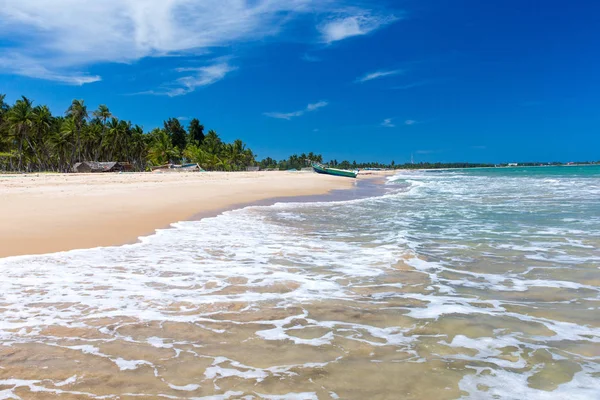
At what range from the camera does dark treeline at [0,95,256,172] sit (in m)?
59.1

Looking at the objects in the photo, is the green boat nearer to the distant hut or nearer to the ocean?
the distant hut

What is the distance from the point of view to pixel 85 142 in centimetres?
7106

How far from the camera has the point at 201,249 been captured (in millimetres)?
7277

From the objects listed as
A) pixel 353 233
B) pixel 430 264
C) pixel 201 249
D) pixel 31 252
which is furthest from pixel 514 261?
pixel 31 252

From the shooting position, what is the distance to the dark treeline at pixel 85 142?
59.1m

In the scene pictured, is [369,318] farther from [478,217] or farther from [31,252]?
[478,217]

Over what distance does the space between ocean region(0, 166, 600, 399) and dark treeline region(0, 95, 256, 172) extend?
64000 millimetres

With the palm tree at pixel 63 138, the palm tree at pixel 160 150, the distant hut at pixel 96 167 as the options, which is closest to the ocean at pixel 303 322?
the distant hut at pixel 96 167

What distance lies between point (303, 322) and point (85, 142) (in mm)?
78368

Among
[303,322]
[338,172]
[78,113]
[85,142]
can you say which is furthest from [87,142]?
[303,322]

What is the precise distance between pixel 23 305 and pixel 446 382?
4230 mm

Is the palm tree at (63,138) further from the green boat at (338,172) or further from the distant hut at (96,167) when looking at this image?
the green boat at (338,172)

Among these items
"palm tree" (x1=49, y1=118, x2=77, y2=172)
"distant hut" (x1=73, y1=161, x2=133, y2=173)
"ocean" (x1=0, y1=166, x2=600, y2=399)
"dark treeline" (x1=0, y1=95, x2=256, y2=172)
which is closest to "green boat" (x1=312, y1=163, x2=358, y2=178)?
"dark treeline" (x1=0, y1=95, x2=256, y2=172)

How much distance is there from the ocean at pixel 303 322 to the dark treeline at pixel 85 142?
6400cm
